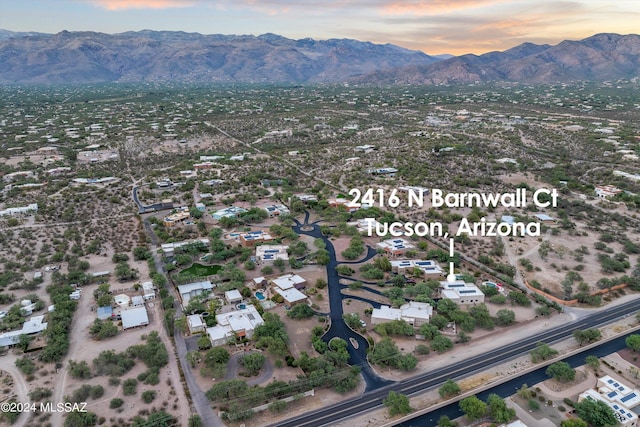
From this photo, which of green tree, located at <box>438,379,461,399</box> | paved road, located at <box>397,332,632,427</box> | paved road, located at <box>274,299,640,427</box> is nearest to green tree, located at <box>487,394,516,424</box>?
paved road, located at <box>397,332,632,427</box>

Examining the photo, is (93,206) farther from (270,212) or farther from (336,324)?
(336,324)

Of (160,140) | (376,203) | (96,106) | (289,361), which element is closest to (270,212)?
(376,203)

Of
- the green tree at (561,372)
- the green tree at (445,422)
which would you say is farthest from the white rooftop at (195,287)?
the green tree at (561,372)

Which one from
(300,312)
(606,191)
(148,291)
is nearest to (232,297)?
(300,312)

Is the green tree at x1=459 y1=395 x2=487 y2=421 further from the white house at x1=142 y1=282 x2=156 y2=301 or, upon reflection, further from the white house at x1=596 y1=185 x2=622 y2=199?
the white house at x1=596 y1=185 x2=622 y2=199

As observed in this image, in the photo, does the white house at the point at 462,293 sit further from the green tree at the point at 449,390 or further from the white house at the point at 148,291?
the white house at the point at 148,291

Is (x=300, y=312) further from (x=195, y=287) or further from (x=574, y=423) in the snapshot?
(x=574, y=423)

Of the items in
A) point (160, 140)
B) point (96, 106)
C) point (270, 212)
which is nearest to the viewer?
point (270, 212)
